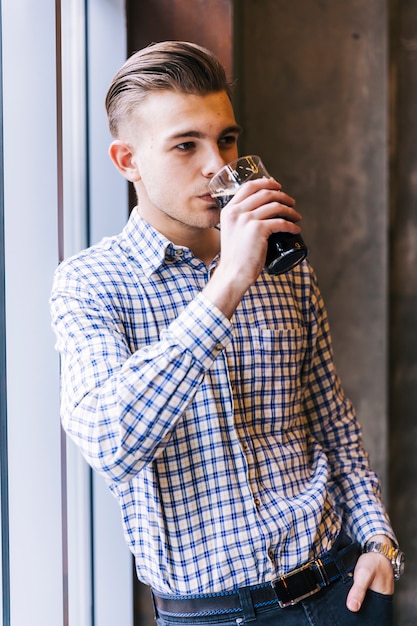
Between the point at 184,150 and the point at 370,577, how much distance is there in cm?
89

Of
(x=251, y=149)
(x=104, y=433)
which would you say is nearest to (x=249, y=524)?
(x=104, y=433)

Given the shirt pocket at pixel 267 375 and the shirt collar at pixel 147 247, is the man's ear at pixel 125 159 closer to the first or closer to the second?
the shirt collar at pixel 147 247

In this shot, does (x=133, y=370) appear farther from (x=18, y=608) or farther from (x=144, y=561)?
(x=18, y=608)

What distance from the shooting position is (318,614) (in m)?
1.35

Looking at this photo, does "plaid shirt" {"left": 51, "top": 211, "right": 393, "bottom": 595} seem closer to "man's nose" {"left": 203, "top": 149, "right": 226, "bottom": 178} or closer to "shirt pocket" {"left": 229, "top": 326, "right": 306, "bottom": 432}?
"shirt pocket" {"left": 229, "top": 326, "right": 306, "bottom": 432}

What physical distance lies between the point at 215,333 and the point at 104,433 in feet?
0.74

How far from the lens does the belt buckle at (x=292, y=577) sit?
4.30 feet

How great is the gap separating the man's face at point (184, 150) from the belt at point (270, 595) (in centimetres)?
66

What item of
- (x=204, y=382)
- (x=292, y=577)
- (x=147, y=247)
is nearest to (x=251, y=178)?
(x=147, y=247)

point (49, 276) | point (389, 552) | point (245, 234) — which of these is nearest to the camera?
point (245, 234)

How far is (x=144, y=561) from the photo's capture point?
1.32 meters

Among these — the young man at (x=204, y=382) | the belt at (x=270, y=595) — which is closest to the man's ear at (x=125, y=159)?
the young man at (x=204, y=382)

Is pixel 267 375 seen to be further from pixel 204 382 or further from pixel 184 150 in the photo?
pixel 184 150

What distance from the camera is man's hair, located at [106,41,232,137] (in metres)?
1.40
